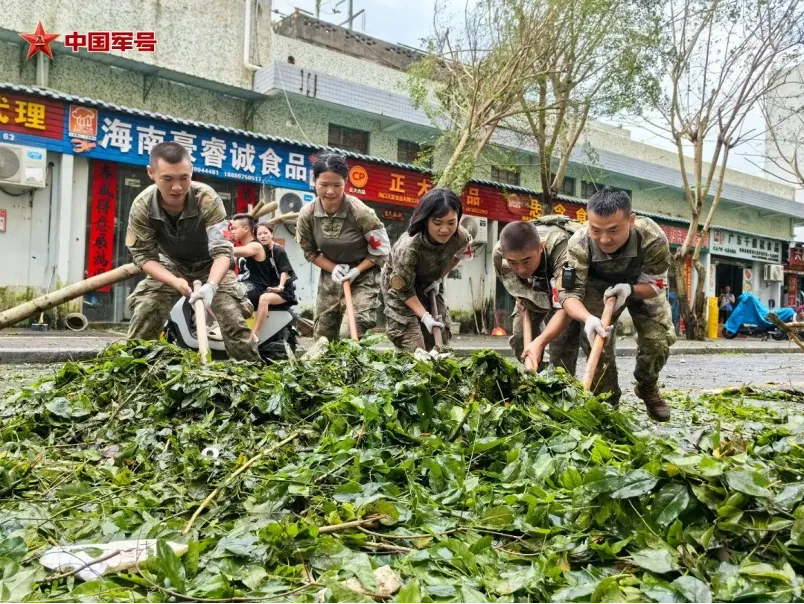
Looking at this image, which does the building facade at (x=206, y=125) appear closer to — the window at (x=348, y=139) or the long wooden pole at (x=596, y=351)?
the window at (x=348, y=139)

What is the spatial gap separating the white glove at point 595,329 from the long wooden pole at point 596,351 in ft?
0.10

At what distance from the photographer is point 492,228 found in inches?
639

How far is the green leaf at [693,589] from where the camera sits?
1332mm

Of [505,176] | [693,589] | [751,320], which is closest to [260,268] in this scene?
[693,589]

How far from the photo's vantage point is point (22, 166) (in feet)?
32.3

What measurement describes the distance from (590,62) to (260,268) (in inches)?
328

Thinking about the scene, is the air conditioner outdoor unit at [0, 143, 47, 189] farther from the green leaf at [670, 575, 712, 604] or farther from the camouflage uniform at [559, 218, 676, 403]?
the green leaf at [670, 575, 712, 604]

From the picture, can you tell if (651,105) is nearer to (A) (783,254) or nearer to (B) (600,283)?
(B) (600,283)

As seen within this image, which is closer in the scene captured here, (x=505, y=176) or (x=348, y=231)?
(x=348, y=231)

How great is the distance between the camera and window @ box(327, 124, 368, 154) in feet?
44.6

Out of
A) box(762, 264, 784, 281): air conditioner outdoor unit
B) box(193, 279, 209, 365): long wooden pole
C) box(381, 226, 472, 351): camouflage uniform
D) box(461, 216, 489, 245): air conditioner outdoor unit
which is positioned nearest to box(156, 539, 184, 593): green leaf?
box(193, 279, 209, 365): long wooden pole

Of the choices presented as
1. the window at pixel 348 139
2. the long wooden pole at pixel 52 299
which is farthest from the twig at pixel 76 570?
the window at pixel 348 139

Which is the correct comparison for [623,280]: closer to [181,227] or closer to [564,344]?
[564,344]

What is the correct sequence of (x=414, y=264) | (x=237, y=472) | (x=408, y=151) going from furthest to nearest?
(x=408, y=151) < (x=414, y=264) < (x=237, y=472)
